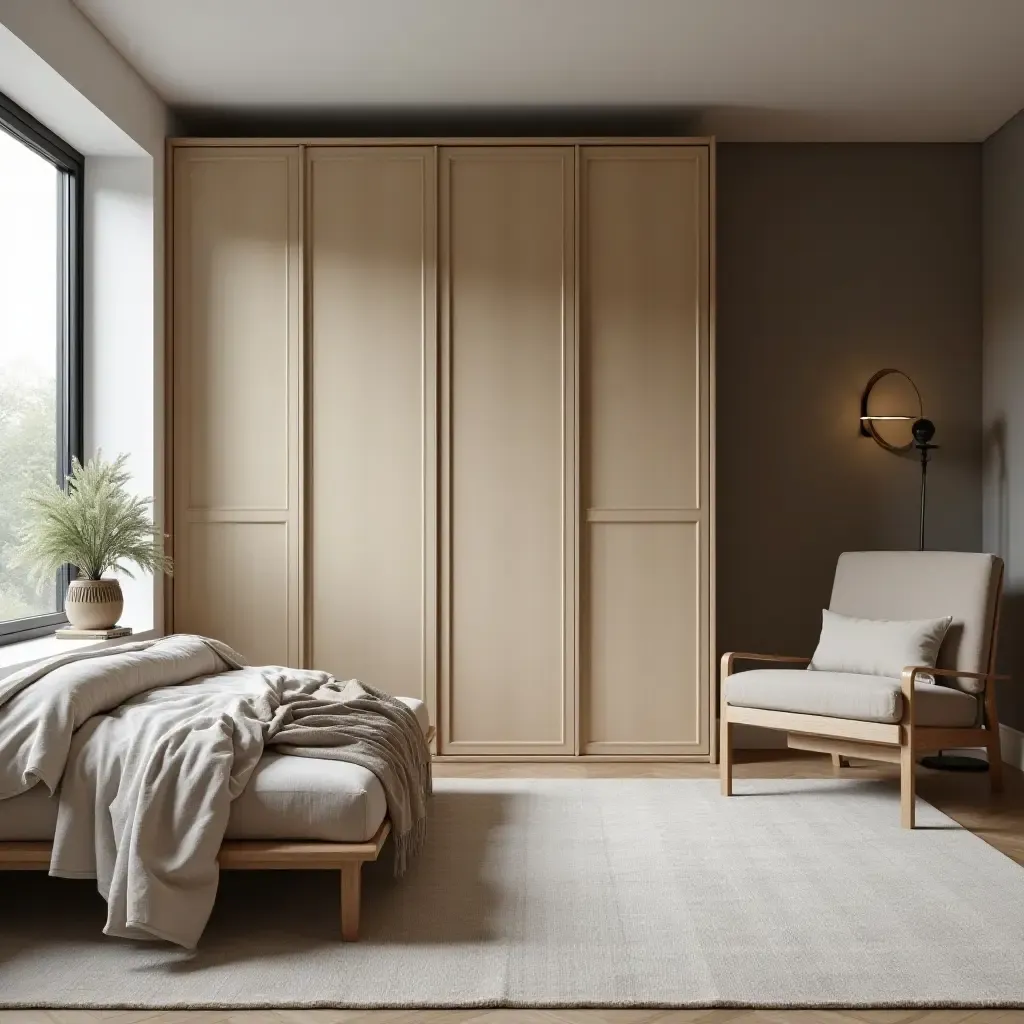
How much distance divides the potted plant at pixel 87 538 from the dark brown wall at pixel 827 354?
280 cm

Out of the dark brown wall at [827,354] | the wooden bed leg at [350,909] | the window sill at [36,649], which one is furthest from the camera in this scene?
the dark brown wall at [827,354]

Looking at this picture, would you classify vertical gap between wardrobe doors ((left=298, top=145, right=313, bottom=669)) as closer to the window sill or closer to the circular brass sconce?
the window sill

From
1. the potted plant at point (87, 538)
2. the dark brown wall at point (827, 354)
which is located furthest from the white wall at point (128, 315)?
the dark brown wall at point (827, 354)

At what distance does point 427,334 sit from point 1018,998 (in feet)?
11.6

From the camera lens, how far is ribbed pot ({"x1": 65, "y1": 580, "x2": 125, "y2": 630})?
14.0ft

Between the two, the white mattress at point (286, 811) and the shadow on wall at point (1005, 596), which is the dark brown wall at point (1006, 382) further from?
the white mattress at point (286, 811)

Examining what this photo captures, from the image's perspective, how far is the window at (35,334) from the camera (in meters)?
4.39

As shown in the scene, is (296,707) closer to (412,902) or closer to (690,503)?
(412,902)

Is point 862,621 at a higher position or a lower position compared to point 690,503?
lower

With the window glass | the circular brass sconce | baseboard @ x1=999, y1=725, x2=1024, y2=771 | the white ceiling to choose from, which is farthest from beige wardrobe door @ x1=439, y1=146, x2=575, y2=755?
baseboard @ x1=999, y1=725, x2=1024, y2=771

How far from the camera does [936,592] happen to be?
185 inches

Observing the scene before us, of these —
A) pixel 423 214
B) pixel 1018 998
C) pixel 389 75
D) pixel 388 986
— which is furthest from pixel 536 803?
pixel 389 75

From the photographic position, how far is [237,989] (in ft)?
8.29

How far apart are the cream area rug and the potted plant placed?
1.22 m
